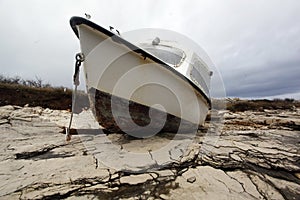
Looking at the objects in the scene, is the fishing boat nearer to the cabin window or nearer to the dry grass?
the cabin window

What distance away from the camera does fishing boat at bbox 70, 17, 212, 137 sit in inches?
144

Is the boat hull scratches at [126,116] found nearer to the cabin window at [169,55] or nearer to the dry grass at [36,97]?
the cabin window at [169,55]

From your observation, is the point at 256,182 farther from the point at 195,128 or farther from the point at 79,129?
the point at 79,129

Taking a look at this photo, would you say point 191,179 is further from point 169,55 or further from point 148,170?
point 169,55

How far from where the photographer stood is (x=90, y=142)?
4.29m

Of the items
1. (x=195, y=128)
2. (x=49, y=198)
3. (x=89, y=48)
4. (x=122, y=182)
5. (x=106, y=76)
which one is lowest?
(x=49, y=198)

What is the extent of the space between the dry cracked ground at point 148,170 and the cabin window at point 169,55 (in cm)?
184

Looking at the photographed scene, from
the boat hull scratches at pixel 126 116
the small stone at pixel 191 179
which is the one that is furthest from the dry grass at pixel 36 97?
the small stone at pixel 191 179

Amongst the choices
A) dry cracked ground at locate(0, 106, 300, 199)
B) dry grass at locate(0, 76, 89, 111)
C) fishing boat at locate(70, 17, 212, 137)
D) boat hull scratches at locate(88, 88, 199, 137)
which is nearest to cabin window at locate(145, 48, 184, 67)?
fishing boat at locate(70, 17, 212, 137)

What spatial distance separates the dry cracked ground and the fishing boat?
0.50 metres

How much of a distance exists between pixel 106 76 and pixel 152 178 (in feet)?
7.00

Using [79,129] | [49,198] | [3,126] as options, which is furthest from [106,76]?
[3,126]

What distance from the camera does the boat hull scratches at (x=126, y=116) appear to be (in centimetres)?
404

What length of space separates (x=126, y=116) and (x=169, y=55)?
184 cm
